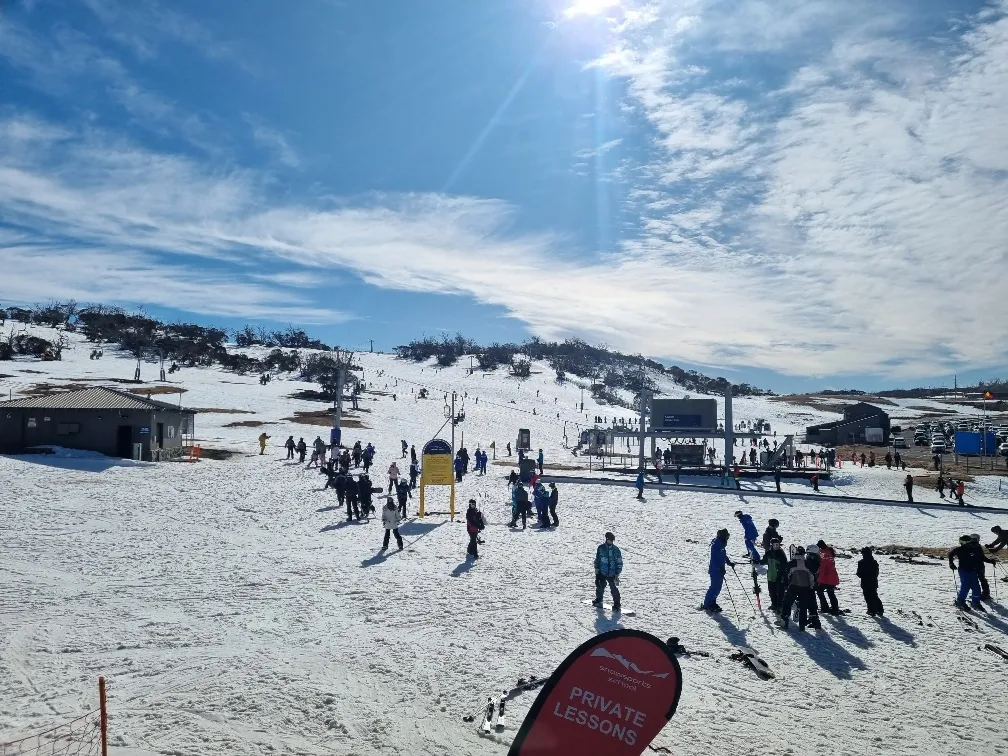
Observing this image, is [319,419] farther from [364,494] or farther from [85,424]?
[364,494]

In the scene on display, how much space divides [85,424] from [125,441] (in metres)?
1.83

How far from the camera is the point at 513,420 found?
Result: 76.4 m

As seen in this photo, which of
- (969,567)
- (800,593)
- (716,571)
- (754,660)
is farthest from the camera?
(969,567)

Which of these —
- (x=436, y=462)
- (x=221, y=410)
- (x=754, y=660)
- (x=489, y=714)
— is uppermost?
(x=221, y=410)

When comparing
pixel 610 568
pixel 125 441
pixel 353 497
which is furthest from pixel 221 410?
pixel 610 568

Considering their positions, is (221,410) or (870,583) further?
(221,410)

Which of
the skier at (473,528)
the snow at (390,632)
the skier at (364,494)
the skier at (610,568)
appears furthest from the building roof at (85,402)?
the skier at (610,568)

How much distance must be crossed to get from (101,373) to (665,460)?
63.9 m

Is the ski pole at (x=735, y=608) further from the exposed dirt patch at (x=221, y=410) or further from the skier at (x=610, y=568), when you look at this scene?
the exposed dirt patch at (x=221, y=410)

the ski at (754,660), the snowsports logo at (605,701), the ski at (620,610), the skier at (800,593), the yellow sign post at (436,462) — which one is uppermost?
the yellow sign post at (436,462)

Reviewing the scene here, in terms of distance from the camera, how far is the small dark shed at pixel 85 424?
30.5 m

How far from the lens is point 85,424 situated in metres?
31.2

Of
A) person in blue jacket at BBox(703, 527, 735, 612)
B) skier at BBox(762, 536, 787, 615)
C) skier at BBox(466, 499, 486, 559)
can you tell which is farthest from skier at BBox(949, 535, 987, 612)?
skier at BBox(466, 499, 486, 559)

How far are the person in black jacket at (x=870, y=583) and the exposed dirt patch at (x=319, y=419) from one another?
156 ft
